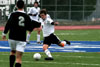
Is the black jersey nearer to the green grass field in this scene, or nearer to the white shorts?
the white shorts

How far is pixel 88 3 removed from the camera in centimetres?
4306

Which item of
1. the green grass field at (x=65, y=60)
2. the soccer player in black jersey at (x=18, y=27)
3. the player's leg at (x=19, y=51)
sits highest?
the soccer player in black jersey at (x=18, y=27)

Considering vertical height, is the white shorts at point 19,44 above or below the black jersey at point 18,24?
below

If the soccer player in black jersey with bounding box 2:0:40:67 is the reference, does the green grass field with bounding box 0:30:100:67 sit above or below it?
below

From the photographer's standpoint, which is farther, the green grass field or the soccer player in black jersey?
the green grass field

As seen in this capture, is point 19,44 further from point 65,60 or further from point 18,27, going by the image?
point 65,60

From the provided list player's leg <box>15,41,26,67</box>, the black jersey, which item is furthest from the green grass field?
the black jersey

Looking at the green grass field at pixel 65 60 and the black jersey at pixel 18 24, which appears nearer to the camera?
the black jersey at pixel 18 24

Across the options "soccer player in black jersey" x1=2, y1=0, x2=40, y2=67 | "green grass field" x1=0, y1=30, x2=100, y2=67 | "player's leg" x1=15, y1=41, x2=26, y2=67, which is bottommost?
"green grass field" x1=0, y1=30, x2=100, y2=67

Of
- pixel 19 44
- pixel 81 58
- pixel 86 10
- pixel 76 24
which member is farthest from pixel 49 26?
pixel 86 10

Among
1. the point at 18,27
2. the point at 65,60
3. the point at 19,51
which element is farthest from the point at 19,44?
the point at 65,60

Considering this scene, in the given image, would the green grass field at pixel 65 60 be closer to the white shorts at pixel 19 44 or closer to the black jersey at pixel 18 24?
the white shorts at pixel 19 44

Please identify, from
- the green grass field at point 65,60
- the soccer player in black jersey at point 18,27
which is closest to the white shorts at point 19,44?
the soccer player in black jersey at point 18,27

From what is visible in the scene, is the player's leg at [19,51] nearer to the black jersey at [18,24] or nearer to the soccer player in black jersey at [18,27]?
the soccer player in black jersey at [18,27]
